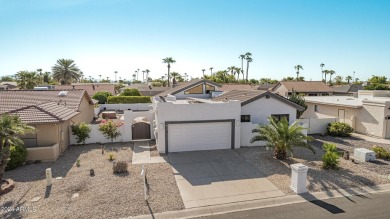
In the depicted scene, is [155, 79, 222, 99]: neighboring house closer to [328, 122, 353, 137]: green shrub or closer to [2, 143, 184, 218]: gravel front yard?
[328, 122, 353, 137]: green shrub

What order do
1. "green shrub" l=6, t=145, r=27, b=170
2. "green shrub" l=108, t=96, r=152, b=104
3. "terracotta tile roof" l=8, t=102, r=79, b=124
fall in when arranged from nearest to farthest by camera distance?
"green shrub" l=6, t=145, r=27, b=170 → "terracotta tile roof" l=8, t=102, r=79, b=124 → "green shrub" l=108, t=96, r=152, b=104

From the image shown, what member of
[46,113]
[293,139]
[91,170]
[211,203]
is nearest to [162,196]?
[211,203]

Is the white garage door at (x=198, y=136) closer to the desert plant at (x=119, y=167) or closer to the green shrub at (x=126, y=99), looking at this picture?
the desert plant at (x=119, y=167)

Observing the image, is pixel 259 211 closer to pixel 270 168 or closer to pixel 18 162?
pixel 270 168

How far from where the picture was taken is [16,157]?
1402 cm

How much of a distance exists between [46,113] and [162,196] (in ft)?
37.7

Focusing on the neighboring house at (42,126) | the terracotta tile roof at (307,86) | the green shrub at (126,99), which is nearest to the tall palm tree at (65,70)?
the green shrub at (126,99)

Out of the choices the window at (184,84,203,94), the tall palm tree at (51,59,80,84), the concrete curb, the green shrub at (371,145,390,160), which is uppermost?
the tall palm tree at (51,59,80,84)

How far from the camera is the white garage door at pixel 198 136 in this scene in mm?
17172

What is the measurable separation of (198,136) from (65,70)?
2290 inches

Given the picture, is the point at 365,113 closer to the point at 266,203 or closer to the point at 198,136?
the point at 198,136

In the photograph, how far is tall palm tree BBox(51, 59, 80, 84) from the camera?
6234 centimetres

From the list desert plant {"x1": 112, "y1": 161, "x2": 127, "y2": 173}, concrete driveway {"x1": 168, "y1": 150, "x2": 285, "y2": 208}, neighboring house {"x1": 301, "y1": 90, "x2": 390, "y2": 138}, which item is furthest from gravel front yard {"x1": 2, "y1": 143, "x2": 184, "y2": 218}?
neighboring house {"x1": 301, "y1": 90, "x2": 390, "y2": 138}

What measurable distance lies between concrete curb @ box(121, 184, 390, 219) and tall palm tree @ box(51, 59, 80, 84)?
64.0 meters
